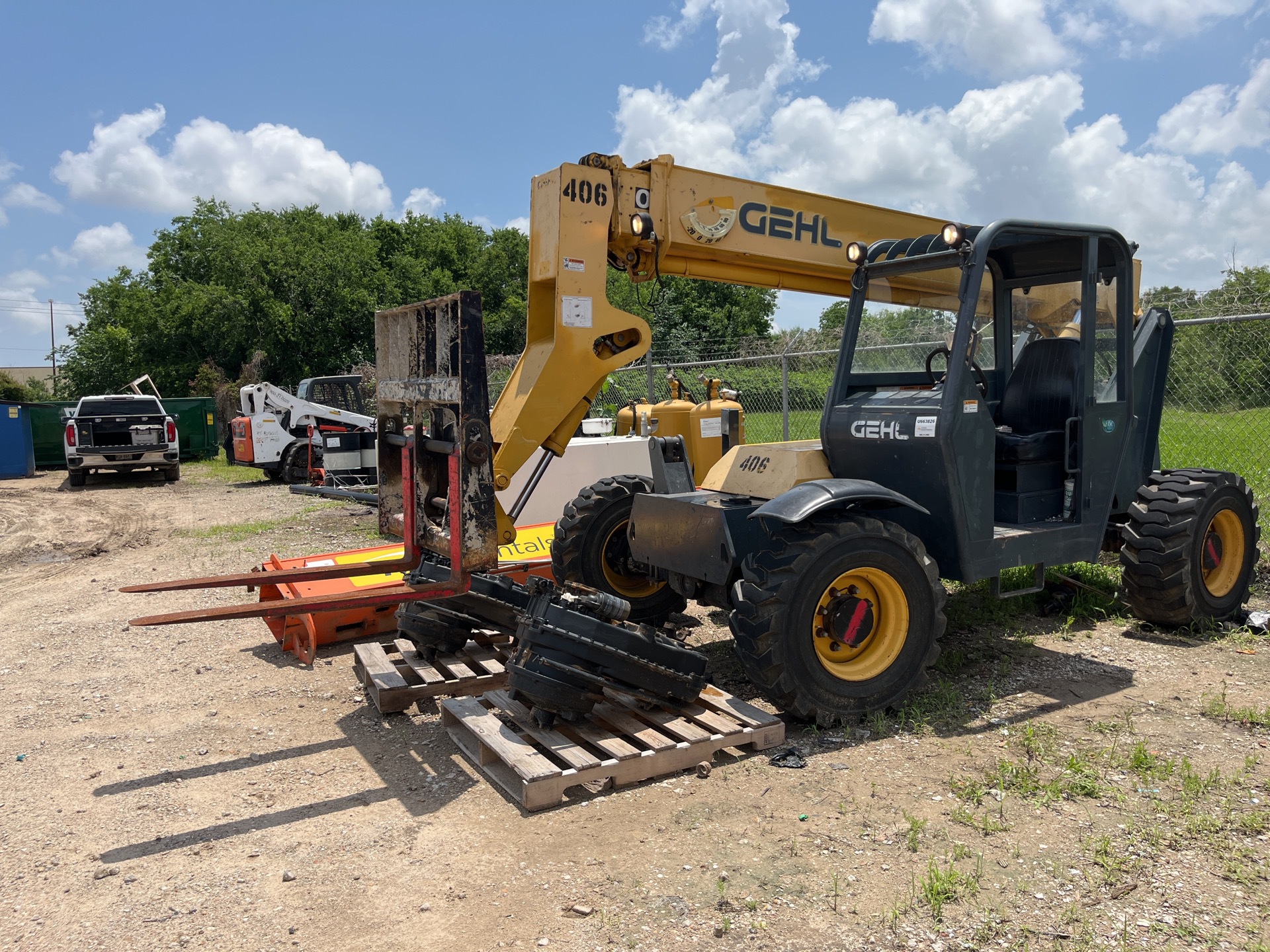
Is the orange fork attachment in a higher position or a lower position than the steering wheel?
lower

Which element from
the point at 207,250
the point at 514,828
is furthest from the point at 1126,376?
the point at 207,250

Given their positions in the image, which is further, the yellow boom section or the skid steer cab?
the yellow boom section

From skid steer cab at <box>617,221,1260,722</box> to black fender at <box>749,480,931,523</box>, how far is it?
0.5 inches

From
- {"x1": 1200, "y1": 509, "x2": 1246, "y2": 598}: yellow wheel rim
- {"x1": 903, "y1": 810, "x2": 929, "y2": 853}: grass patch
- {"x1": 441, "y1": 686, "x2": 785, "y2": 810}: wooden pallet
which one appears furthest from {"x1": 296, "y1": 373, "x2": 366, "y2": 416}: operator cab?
{"x1": 903, "y1": 810, "x2": 929, "y2": 853}: grass patch

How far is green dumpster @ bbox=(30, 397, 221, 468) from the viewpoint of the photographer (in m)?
23.9

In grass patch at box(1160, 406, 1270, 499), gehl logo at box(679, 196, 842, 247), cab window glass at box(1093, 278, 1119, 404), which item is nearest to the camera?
cab window glass at box(1093, 278, 1119, 404)

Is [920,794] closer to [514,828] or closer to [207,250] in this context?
[514,828]

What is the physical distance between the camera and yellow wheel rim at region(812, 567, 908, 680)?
4750 mm

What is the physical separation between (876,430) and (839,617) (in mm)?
1257

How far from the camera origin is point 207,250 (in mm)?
38688

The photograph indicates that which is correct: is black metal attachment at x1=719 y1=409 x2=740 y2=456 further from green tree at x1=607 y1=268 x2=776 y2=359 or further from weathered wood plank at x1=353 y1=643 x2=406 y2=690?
green tree at x1=607 y1=268 x2=776 y2=359

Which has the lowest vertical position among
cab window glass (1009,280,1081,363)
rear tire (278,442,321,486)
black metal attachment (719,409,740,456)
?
rear tire (278,442,321,486)

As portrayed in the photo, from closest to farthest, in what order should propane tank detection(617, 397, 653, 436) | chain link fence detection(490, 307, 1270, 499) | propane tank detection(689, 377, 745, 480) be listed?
chain link fence detection(490, 307, 1270, 499) → propane tank detection(689, 377, 745, 480) → propane tank detection(617, 397, 653, 436)

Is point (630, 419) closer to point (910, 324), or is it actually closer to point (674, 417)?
point (674, 417)
